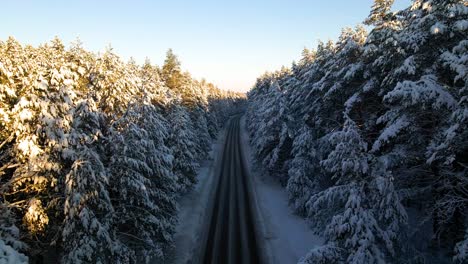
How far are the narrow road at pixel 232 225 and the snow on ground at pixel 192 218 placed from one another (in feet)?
2.59

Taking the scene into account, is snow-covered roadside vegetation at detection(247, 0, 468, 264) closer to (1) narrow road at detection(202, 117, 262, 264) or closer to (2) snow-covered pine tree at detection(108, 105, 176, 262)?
(1) narrow road at detection(202, 117, 262, 264)

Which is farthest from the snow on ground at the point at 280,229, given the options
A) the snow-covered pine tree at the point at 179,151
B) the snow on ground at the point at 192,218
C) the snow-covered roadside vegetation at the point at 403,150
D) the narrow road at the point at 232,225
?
the snow-covered pine tree at the point at 179,151

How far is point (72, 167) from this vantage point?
12.3 meters

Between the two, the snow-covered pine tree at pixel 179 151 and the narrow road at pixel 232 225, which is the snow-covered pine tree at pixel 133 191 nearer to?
the narrow road at pixel 232 225

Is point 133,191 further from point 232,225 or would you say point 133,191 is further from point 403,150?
point 403,150

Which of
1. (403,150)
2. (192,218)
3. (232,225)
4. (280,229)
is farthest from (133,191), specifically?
(403,150)

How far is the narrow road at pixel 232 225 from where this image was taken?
64.9ft

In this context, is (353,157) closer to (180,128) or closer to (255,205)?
(255,205)

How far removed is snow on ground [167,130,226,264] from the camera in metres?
20.3

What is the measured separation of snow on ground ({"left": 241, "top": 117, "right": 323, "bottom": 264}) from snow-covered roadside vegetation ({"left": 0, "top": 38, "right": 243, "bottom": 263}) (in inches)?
259

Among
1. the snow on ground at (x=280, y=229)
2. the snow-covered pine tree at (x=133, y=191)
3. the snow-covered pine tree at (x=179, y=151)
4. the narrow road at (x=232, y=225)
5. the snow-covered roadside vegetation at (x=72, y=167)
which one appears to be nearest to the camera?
the snow-covered roadside vegetation at (x=72, y=167)

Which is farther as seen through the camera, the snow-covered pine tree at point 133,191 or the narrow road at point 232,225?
the narrow road at point 232,225

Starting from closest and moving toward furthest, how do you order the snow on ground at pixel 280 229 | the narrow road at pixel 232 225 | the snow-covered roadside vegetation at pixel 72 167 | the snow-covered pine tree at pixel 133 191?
1. the snow-covered roadside vegetation at pixel 72 167
2. the snow-covered pine tree at pixel 133 191
3. the narrow road at pixel 232 225
4. the snow on ground at pixel 280 229

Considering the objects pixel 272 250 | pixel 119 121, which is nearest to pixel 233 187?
pixel 272 250
